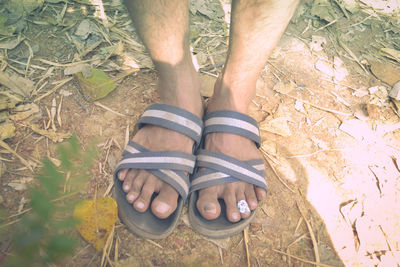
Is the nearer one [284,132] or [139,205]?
[139,205]

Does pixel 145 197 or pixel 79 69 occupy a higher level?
pixel 79 69

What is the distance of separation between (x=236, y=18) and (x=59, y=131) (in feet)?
2.99

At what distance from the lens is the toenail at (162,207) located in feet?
3.09

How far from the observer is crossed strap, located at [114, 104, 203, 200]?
0.99 m

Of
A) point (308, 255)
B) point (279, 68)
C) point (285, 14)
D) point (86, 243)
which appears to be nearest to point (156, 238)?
point (86, 243)

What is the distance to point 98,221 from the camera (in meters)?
0.88

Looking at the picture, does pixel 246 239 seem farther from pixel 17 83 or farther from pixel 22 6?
pixel 22 6

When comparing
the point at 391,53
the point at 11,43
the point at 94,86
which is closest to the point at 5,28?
the point at 11,43

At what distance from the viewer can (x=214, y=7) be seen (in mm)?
1890

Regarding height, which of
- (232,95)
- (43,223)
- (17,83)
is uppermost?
(43,223)

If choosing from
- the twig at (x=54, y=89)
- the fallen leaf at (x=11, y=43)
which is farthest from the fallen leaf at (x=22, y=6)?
the twig at (x=54, y=89)

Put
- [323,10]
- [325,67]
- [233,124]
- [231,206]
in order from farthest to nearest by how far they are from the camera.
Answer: [323,10]
[325,67]
[233,124]
[231,206]

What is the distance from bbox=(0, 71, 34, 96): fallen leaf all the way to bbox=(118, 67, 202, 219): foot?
2.07 ft

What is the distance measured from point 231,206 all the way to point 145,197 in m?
0.33
